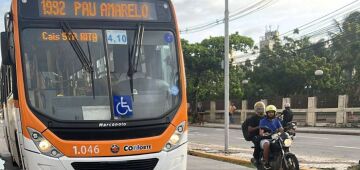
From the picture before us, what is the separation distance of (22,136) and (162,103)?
1.97 metres

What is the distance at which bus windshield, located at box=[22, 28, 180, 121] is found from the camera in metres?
6.49

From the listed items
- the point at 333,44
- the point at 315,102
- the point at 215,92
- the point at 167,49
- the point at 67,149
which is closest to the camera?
the point at 67,149

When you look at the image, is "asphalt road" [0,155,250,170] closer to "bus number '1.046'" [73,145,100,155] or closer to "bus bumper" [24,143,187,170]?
"bus bumper" [24,143,187,170]

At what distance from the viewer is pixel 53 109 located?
6.40 meters

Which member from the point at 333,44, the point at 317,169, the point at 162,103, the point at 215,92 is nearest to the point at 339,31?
the point at 333,44

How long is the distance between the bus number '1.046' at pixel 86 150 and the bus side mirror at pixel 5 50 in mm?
1635

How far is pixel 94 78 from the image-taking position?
263 inches

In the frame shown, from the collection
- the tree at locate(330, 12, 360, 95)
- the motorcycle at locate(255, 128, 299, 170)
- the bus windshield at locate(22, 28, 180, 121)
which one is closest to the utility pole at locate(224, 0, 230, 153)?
the motorcycle at locate(255, 128, 299, 170)

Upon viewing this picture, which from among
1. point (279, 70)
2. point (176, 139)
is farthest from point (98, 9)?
point (279, 70)

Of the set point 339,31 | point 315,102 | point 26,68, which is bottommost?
point 315,102

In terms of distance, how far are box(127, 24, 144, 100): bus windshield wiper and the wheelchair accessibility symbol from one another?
0.16m

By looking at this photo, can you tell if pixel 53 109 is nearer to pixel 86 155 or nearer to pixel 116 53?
pixel 86 155

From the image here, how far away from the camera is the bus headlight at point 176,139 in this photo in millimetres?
6703

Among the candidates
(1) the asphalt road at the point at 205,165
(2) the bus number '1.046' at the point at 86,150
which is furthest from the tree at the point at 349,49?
(2) the bus number '1.046' at the point at 86,150
